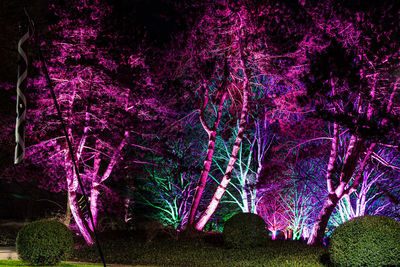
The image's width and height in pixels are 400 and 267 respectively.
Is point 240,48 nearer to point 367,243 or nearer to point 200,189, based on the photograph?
point 200,189

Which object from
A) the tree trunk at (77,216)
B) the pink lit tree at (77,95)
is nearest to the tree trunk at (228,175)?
the pink lit tree at (77,95)

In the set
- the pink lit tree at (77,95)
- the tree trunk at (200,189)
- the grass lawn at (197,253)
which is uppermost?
the pink lit tree at (77,95)

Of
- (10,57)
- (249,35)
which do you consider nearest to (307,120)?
(249,35)

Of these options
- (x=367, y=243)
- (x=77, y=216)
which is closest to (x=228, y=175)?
(x=77, y=216)

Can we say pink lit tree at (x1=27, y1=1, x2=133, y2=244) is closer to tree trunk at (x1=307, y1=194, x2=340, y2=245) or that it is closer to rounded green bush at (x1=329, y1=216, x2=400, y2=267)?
tree trunk at (x1=307, y1=194, x2=340, y2=245)

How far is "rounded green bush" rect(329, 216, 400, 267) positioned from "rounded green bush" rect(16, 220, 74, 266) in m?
6.49

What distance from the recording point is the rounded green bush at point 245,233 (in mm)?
13047

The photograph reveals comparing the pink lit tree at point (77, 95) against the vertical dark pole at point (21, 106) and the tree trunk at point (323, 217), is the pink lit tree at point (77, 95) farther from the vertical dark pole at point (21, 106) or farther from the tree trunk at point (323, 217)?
the tree trunk at point (323, 217)

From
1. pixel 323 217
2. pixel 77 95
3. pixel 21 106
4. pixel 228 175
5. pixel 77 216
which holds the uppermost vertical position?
pixel 77 95

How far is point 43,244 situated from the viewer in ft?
33.0

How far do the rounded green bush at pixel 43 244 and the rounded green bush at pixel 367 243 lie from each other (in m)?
6.49

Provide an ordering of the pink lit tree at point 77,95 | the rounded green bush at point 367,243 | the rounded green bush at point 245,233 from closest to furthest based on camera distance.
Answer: the rounded green bush at point 367,243, the rounded green bush at point 245,233, the pink lit tree at point 77,95

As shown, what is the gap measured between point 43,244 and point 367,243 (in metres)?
7.53

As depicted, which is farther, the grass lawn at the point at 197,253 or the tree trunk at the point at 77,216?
the tree trunk at the point at 77,216
